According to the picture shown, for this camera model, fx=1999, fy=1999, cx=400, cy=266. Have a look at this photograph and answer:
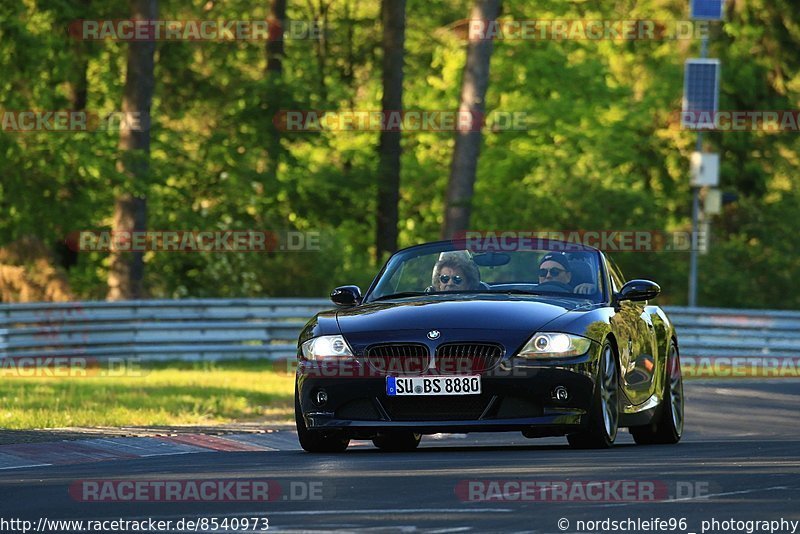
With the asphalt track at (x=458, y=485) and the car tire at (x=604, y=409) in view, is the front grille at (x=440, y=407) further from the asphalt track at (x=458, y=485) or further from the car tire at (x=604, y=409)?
the car tire at (x=604, y=409)

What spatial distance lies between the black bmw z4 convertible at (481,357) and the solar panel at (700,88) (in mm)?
25447

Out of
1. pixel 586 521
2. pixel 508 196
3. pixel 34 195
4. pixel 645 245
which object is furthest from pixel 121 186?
pixel 586 521

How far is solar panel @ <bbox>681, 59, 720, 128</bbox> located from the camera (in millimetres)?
39281

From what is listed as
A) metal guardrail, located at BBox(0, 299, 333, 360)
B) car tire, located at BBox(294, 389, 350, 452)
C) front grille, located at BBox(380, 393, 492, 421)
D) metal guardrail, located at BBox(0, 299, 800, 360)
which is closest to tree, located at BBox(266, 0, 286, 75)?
metal guardrail, located at BBox(0, 299, 800, 360)

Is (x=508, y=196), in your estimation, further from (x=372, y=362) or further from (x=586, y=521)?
(x=586, y=521)

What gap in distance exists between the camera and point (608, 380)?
13352mm

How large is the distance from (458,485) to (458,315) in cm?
254

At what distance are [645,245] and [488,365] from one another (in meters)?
30.7

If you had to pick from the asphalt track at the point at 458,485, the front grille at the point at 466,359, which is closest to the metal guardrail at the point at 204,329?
the asphalt track at the point at 458,485

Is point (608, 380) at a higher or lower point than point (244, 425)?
higher

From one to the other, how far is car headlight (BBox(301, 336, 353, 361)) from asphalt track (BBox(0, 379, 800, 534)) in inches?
26.1

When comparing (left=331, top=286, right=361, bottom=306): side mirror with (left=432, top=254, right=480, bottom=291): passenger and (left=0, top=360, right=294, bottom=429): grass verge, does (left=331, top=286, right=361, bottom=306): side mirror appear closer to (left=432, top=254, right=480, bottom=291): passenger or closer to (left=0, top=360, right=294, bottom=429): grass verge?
(left=432, top=254, right=480, bottom=291): passenger

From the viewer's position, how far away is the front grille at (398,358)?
12.8m

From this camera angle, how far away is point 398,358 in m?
12.8
